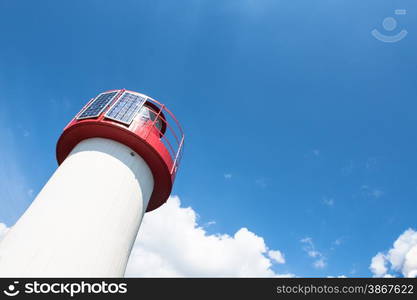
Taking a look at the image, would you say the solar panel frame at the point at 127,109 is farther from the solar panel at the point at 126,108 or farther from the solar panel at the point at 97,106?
the solar panel at the point at 97,106

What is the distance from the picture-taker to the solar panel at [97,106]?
11.4 m

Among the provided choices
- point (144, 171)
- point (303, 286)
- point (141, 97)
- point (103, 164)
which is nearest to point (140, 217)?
point (144, 171)

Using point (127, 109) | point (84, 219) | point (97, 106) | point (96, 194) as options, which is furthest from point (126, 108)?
point (84, 219)

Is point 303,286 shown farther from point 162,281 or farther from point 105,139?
point 105,139

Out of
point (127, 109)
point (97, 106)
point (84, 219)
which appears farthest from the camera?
point (97, 106)

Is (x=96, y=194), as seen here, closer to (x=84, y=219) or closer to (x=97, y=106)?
(x=84, y=219)

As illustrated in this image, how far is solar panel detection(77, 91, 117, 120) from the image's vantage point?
37.2 feet

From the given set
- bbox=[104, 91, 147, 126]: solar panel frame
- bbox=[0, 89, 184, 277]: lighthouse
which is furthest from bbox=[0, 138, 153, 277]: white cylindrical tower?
bbox=[104, 91, 147, 126]: solar panel frame

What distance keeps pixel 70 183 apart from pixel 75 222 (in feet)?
5.41

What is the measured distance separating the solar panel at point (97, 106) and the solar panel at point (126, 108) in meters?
0.45

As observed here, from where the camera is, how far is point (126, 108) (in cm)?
1186

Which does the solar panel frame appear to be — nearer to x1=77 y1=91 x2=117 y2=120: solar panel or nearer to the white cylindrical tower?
x1=77 y1=91 x2=117 y2=120: solar panel

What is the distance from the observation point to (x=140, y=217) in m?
11.0

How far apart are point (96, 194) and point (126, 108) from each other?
4.43 metres
